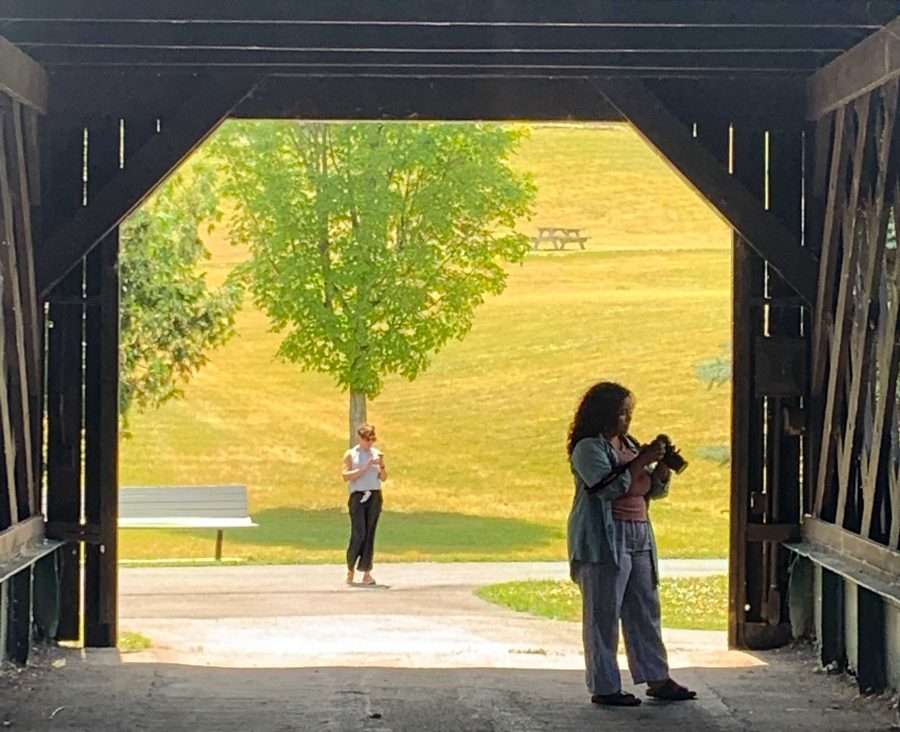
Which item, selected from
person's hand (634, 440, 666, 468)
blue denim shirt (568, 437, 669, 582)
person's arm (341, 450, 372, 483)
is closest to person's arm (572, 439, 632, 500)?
blue denim shirt (568, 437, 669, 582)

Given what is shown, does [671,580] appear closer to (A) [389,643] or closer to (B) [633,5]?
(A) [389,643]

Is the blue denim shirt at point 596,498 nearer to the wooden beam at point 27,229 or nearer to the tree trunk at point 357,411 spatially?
the wooden beam at point 27,229

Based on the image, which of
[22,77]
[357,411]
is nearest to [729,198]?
[22,77]

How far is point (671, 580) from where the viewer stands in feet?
65.5

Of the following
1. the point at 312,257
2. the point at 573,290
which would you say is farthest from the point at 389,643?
the point at 573,290

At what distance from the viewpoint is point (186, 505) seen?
22.8 meters

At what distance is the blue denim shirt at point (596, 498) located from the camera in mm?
8734

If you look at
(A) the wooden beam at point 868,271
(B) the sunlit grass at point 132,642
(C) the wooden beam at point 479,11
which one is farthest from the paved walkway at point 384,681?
(C) the wooden beam at point 479,11

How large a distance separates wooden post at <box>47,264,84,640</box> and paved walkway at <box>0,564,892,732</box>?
522 millimetres

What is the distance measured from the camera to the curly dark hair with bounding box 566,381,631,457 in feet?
28.9

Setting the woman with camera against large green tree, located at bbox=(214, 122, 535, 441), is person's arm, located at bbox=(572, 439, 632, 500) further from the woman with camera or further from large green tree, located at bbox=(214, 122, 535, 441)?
large green tree, located at bbox=(214, 122, 535, 441)

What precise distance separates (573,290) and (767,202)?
38.4 m

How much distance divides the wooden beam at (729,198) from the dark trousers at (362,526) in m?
7.26

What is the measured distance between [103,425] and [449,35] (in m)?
3.56
